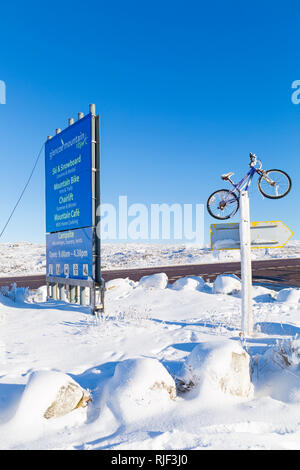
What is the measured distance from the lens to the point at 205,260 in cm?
4556

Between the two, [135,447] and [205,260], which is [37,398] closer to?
[135,447]

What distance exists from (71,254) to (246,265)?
510cm

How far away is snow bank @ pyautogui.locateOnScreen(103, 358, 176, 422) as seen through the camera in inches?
138

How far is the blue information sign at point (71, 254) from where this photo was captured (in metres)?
9.16

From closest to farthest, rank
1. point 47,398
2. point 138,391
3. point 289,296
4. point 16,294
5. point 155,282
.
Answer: point 47,398, point 138,391, point 289,296, point 16,294, point 155,282

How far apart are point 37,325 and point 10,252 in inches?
2285

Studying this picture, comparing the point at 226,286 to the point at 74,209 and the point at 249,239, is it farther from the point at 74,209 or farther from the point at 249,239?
the point at 74,209

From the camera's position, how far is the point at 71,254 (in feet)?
33.0

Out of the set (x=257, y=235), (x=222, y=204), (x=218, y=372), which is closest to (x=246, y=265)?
(x=257, y=235)

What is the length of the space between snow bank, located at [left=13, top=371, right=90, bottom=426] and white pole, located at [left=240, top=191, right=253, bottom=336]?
3.96 meters

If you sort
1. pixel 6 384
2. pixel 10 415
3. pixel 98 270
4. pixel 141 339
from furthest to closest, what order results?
pixel 98 270, pixel 141 339, pixel 6 384, pixel 10 415

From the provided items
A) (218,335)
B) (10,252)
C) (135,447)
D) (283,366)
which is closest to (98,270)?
(218,335)

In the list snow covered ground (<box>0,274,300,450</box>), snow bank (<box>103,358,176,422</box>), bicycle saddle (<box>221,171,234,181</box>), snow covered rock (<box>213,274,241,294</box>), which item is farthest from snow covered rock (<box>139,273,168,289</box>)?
snow bank (<box>103,358,176,422</box>)

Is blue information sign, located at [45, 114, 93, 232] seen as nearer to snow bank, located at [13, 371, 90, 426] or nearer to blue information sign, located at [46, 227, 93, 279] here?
blue information sign, located at [46, 227, 93, 279]
